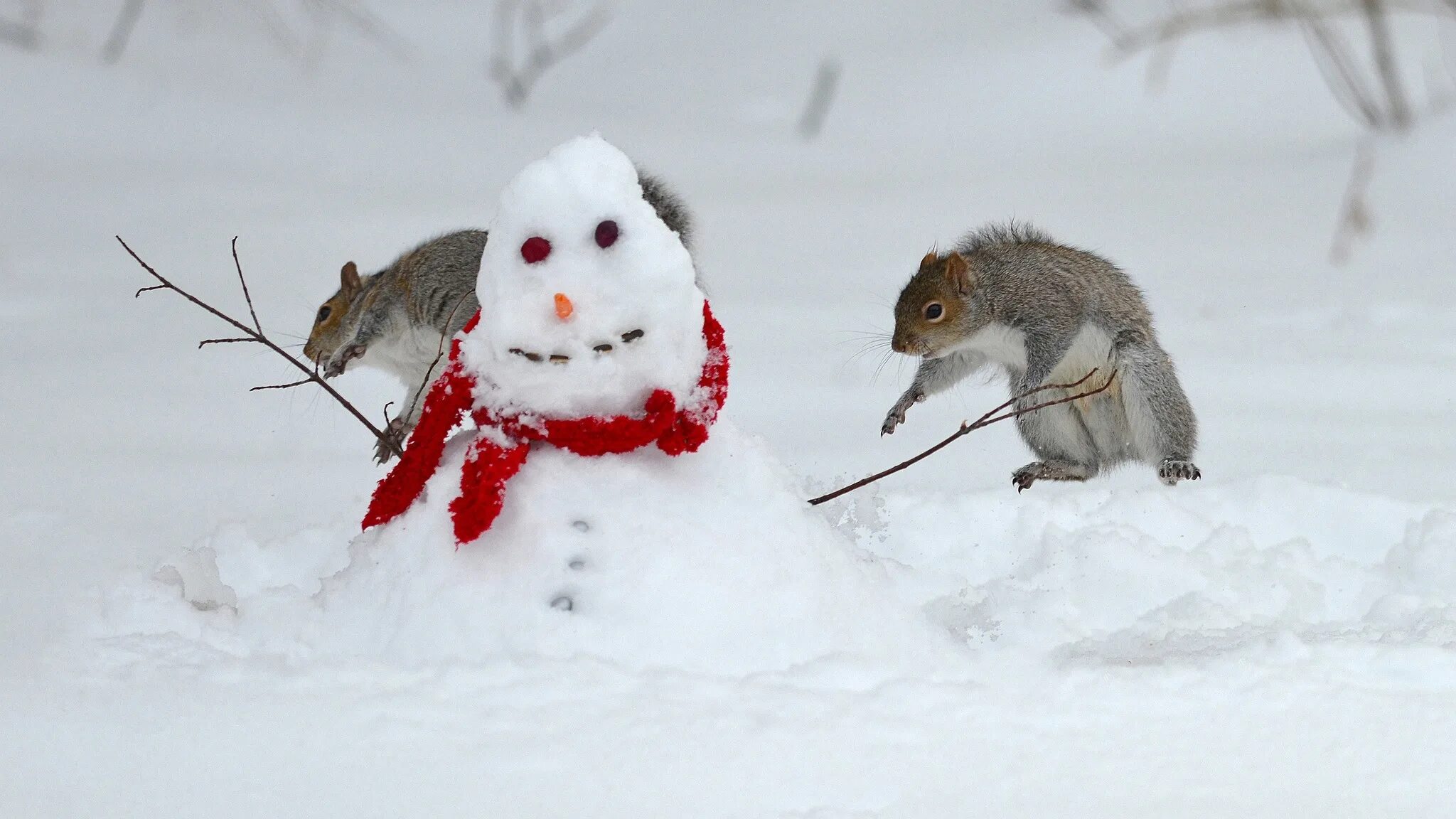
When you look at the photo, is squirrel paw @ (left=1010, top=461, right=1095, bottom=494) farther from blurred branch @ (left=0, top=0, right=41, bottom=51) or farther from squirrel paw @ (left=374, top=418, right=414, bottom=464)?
blurred branch @ (left=0, top=0, right=41, bottom=51)

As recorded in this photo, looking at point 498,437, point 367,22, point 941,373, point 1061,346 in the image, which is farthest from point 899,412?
point 367,22

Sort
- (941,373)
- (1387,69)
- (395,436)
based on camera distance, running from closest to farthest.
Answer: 1. (395,436)
2. (941,373)
3. (1387,69)

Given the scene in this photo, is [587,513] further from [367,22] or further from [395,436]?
[367,22]

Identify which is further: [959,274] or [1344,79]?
[1344,79]

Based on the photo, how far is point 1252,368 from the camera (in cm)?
633

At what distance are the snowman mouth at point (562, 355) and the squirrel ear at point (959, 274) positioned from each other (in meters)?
1.56

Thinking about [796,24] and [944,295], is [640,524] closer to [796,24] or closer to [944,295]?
[944,295]

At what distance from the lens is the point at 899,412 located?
13.8 feet

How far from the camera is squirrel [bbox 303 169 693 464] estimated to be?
3.99 m

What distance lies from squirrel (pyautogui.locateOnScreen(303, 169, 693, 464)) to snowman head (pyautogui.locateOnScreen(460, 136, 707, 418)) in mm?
963

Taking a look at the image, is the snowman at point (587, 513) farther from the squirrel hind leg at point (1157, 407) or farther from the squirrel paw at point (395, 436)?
the squirrel hind leg at point (1157, 407)

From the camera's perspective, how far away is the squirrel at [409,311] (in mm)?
3992

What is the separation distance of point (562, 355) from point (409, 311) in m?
1.46

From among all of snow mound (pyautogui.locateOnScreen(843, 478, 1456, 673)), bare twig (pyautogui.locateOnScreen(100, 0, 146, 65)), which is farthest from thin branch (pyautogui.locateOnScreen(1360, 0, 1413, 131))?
bare twig (pyautogui.locateOnScreen(100, 0, 146, 65))
